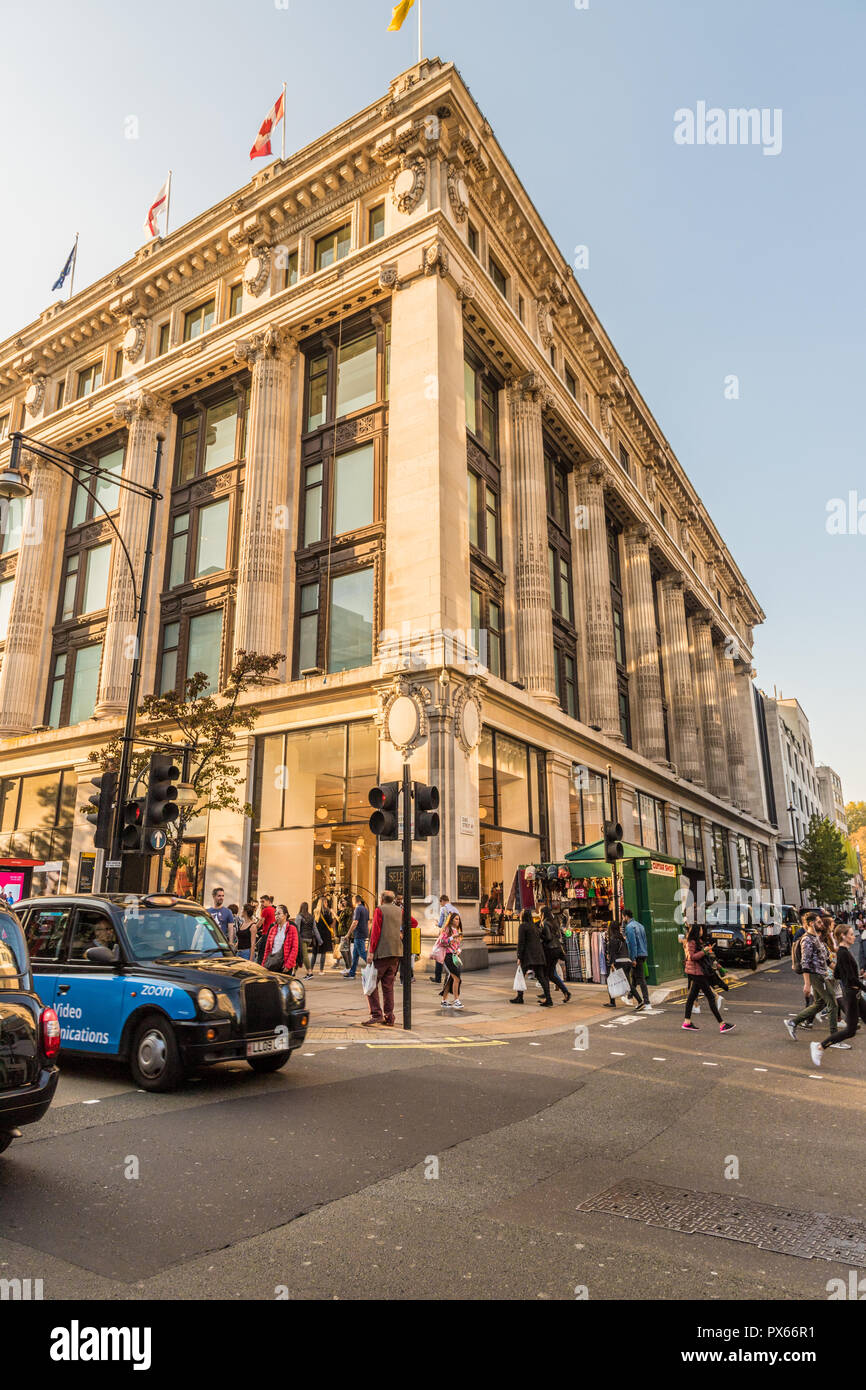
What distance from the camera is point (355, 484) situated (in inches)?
1076

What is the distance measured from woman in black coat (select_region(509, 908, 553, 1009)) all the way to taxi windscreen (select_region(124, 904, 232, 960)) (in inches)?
282

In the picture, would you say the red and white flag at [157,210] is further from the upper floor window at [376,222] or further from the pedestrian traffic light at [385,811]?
the pedestrian traffic light at [385,811]

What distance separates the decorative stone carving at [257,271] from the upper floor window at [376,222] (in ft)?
16.4

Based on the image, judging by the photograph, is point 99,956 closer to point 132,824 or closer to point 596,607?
point 132,824

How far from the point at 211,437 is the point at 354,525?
10.2m

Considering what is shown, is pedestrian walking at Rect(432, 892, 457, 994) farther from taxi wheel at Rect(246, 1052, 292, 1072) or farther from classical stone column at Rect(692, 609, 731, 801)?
classical stone column at Rect(692, 609, 731, 801)

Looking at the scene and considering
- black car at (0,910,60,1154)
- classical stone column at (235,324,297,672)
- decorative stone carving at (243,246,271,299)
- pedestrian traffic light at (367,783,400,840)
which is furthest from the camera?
decorative stone carving at (243,246,271,299)

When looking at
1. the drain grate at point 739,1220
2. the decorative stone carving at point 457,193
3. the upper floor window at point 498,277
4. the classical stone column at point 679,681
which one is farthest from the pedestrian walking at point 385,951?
the classical stone column at point 679,681

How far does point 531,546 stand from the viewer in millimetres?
29812

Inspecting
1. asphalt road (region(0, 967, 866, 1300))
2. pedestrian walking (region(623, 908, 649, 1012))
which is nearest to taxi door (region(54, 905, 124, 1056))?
asphalt road (region(0, 967, 866, 1300))

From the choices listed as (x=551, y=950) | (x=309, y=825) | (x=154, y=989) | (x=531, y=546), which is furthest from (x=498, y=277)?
(x=154, y=989)

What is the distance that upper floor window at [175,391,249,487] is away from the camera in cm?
3189

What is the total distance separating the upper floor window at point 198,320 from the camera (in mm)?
34531

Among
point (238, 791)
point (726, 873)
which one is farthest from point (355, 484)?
point (726, 873)
